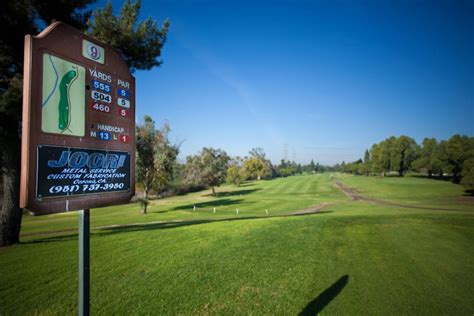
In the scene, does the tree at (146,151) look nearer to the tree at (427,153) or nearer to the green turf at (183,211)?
the green turf at (183,211)

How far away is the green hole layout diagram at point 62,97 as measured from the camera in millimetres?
2711

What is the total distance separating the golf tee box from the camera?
103 inches

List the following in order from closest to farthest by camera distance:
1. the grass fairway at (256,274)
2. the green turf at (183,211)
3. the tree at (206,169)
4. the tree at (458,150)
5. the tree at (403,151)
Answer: the grass fairway at (256,274) → the green turf at (183,211) → the tree at (458,150) → the tree at (206,169) → the tree at (403,151)

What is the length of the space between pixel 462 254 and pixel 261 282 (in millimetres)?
7191

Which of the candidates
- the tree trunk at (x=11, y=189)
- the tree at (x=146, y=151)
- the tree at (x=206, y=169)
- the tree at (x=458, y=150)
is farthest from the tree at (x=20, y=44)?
the tree at (x=458, y=150)

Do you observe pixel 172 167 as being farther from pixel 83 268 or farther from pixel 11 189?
pixel 83 268

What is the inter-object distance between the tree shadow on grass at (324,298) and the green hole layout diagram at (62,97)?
525 cm

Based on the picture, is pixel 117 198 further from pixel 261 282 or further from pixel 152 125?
pixel 152 125

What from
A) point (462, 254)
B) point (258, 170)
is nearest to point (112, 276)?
point (462, 254)

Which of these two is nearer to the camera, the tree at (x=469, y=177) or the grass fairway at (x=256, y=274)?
the grass fairway at (x=256, y=274)

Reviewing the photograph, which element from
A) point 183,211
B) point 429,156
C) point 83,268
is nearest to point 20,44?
point 83,268

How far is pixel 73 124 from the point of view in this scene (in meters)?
2.97

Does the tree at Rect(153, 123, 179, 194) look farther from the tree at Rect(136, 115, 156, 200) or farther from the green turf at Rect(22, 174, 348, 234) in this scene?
the green turf at Rect(22, 174, 348, 234)

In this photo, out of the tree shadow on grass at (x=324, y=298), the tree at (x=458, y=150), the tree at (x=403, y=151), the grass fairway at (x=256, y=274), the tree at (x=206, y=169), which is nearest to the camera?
the tree shadow on grass at (x=324, y=298)
